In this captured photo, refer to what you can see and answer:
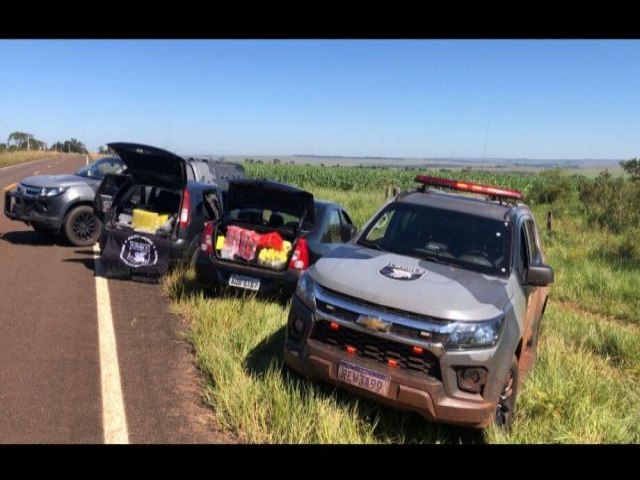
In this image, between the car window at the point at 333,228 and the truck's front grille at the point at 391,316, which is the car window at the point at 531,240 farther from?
the car window at the point at 333,228

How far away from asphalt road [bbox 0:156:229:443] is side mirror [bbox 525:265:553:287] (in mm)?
2813

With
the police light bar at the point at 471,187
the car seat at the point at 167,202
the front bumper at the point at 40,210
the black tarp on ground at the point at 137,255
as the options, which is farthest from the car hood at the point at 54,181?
the police light bar at the point at 471,187

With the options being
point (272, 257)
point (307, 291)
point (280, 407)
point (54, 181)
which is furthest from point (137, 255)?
point (280, 407)

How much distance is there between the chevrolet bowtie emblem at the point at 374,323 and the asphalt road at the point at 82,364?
131 cm

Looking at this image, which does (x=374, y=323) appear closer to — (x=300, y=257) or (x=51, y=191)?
(x=300, y=257)

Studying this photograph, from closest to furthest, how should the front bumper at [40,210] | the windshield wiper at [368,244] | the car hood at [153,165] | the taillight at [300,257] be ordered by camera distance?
the windshield wiper at [368,244], the taillight at [300,257], the car hood at [153,165], the front bumper at [40,210]

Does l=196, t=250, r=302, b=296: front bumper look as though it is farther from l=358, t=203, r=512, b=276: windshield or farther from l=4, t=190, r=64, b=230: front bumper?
l=4, t=190, r=64, b=230: front bumper

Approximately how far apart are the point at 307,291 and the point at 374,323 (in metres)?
0.72

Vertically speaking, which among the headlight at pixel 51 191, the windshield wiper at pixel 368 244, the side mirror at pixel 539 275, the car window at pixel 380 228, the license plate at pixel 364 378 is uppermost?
the car window at pixel 380 228

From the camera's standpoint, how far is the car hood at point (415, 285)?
155 inches

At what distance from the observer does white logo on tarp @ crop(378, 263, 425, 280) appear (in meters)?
4.35

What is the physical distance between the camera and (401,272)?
4441 mm

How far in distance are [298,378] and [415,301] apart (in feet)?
4.51

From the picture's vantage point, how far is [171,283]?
25.4ft
